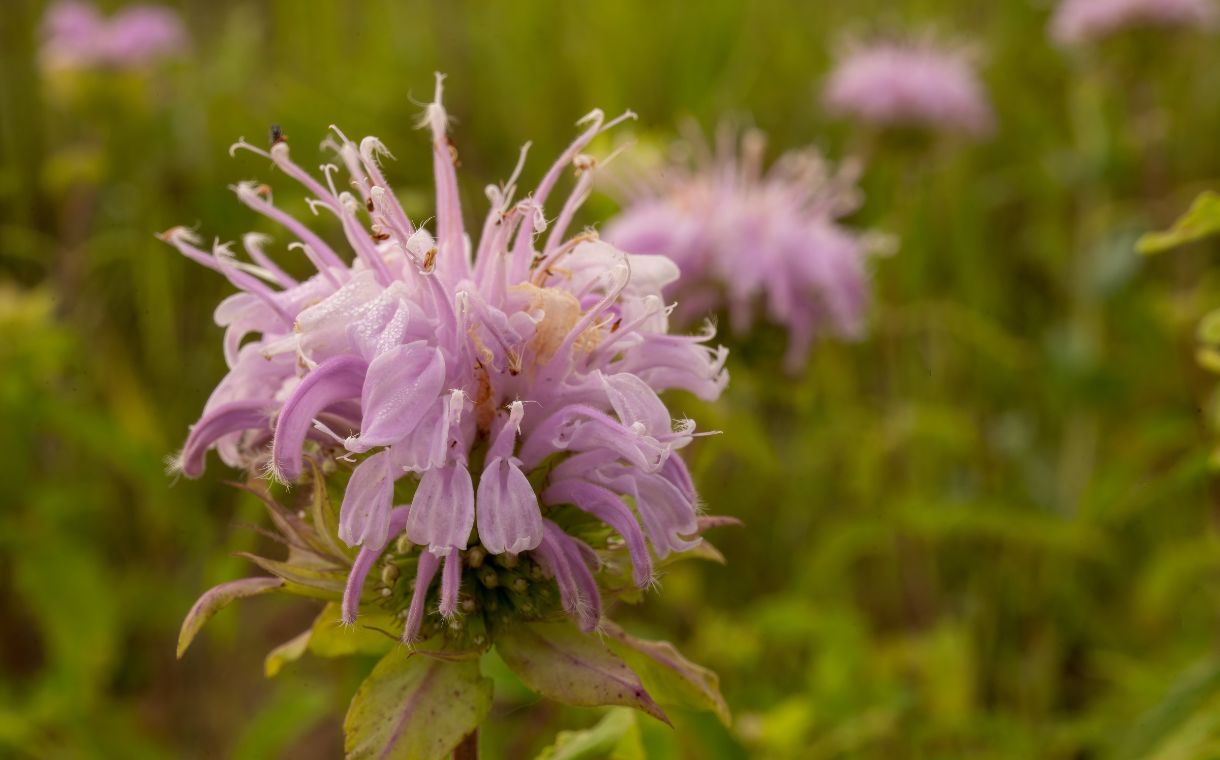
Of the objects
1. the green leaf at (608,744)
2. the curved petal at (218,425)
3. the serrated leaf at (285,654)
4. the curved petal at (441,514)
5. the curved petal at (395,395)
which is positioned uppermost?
the curved petal at (395,395)

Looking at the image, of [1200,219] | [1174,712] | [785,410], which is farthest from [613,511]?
[785,410]

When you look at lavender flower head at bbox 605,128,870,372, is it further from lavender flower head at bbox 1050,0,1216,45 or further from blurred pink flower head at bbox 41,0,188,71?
blurred pink flower head at bbox 41,0,188,71

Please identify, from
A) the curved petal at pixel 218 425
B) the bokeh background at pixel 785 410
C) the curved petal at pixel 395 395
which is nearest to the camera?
the curved petal at pixel 395 395

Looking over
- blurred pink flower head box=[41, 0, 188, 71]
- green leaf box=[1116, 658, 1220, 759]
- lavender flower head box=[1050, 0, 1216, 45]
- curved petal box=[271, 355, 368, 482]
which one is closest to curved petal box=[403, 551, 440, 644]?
curved petal box=[271, 355, 368, 482]

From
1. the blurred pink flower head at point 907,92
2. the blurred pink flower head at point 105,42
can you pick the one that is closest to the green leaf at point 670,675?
the blurred pink flower head at point 907,92

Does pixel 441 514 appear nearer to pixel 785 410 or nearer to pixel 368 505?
pixel 368 505

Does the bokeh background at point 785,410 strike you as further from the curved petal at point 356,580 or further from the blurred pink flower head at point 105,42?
the curved petal at point 356,580
